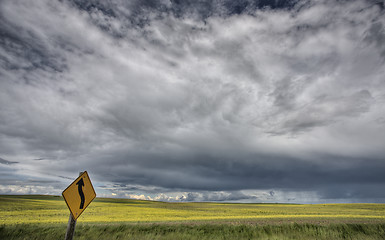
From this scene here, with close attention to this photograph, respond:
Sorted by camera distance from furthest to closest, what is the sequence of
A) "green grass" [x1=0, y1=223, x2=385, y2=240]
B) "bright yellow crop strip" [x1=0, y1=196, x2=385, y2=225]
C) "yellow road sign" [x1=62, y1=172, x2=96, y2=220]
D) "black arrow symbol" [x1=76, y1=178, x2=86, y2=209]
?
"bright yellow crop strip" [x1=0, y1=196, x2=385, y2=225] < "green grass" [x1=0, y1=223, x2=385, y2=240] < "black arrow symbol" [x1=76, y1=178, x2=86, y2=209] < "yellow road sign" [x1=62, y1=172, x2=96, y2=220]

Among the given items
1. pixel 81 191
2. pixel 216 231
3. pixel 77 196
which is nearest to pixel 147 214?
pixel 216 231

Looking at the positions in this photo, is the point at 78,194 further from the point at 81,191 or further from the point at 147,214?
the point at 147,214

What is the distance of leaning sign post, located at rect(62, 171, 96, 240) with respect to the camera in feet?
24.0

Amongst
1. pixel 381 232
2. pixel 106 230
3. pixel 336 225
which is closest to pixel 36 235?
pixel 106 230

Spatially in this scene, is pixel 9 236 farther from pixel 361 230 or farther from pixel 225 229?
pixel 361 230

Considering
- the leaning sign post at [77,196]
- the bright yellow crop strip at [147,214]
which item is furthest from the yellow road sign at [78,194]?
the bright yellow crop strip at [147,214]

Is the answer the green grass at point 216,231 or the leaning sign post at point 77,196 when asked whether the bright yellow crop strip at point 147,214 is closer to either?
the green grass at point 216,231

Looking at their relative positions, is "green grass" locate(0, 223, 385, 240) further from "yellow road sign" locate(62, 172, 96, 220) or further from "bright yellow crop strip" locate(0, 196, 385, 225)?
"bright yellow crop strip" locate(0, 196, 385, 225)

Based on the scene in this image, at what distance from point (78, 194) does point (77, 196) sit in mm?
71

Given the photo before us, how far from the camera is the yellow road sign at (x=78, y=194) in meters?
7.27

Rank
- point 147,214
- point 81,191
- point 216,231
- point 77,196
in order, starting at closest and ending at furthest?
point 77,196 → point 81,191 → point 216,231 → point 147,214

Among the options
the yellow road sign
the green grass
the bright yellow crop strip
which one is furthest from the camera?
the bright yellow crop strip

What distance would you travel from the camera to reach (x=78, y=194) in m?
7.68

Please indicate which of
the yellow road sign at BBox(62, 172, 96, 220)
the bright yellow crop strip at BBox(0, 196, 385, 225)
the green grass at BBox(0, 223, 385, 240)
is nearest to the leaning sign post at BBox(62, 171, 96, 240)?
the yellow road sign at BBox(62, 172, 96, 220)
